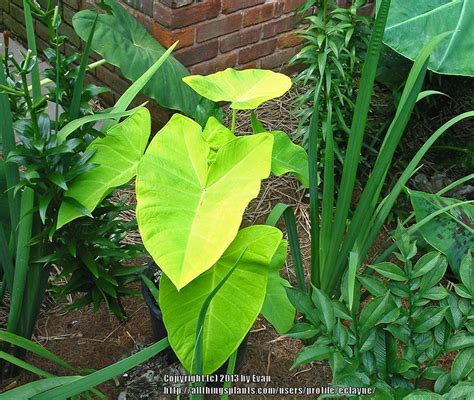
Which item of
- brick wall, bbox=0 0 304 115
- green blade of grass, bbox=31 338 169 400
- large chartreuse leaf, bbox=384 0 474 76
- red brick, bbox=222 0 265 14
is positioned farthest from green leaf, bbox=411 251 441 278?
red brick, bbox=222 0 265 14

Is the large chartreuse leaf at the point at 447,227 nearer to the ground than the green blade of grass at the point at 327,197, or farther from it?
nearer to the ground

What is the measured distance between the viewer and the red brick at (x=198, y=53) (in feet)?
7.58

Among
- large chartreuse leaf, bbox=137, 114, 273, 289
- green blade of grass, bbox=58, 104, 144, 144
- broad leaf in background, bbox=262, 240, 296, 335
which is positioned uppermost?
green blade of grass, bbox=58, 104, 144, 144

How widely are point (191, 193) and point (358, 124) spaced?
0.39 m

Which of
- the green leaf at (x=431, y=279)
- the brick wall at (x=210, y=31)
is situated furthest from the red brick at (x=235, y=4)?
the green leaf at (x=431, y=279)

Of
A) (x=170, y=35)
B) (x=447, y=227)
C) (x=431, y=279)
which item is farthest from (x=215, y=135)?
(x=170, y=35)

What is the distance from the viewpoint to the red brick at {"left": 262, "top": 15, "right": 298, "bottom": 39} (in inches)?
101

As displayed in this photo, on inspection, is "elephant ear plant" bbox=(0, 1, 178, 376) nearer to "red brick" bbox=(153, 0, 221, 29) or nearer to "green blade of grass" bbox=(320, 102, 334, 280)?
"green blade of grass" bbox=(320, 102, 334, 280)

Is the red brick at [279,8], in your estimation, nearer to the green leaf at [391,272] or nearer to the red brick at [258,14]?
the red brick at [258,14]

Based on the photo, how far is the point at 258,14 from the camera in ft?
8.19

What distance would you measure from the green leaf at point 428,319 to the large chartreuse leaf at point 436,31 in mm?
748

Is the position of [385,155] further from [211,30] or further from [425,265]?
[211,30]

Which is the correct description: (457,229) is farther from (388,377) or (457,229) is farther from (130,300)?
(130,300)

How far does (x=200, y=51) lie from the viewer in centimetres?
236
